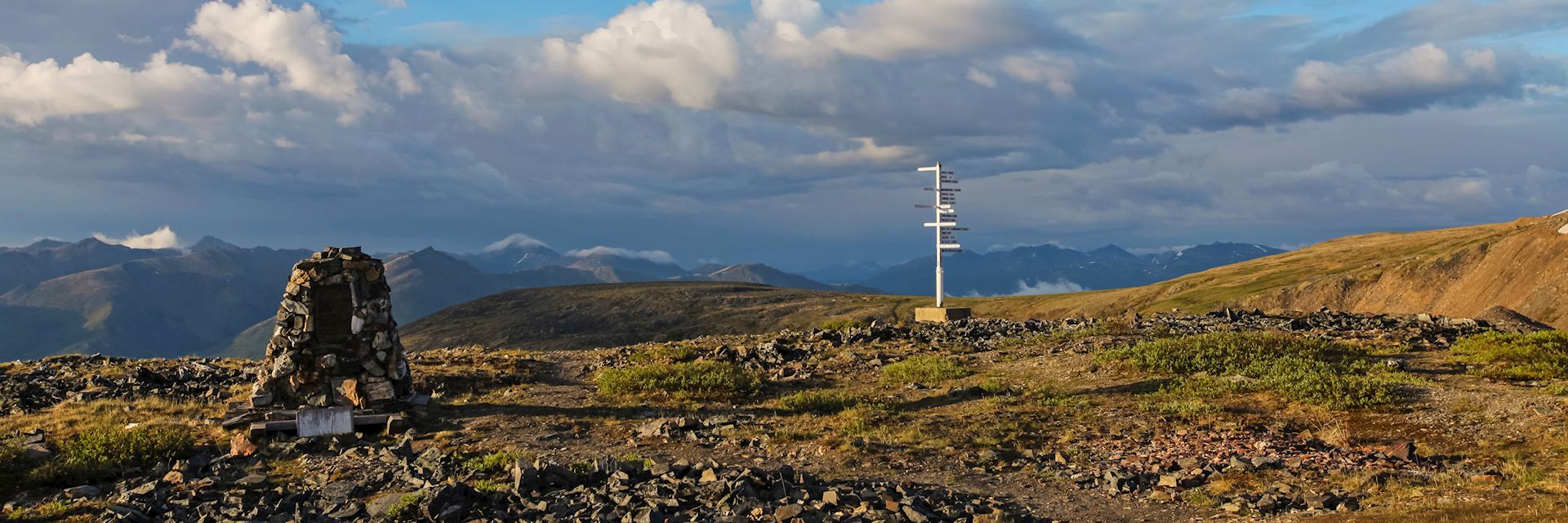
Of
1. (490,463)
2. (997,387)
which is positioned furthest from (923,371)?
(490,463)

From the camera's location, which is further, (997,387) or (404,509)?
(997,387)

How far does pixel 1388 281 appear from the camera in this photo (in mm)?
72375

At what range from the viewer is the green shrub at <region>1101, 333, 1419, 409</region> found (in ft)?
70.4

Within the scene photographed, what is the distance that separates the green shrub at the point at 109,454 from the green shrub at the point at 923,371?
718 inches

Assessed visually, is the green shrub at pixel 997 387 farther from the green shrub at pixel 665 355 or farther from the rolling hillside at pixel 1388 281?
the rolling hillside at pixel 1388 281

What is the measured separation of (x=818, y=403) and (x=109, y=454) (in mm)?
15506

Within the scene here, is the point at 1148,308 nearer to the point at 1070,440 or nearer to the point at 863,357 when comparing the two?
the point at 863,357

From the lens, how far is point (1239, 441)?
60.3 feet

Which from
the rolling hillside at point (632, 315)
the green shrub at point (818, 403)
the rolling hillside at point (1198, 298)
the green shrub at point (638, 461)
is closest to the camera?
the green shrub at point (638, 461)

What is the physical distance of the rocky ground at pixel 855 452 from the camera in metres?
14.4

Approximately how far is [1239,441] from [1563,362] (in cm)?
1192

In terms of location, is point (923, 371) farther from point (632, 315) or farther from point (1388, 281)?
point (632, 315)

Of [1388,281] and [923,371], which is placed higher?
[1388,281]

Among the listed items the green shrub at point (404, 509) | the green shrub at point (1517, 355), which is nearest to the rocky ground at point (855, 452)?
the green shrub at point (404, 509)
